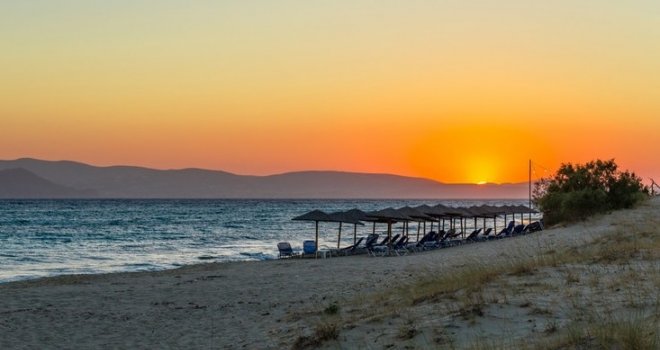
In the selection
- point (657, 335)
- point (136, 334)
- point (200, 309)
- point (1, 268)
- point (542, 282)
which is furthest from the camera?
point (1, 268)

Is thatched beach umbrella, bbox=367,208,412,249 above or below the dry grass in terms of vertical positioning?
above

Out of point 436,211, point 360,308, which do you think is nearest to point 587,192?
point 436,211

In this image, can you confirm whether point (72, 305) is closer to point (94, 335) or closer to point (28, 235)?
point (94, 335)

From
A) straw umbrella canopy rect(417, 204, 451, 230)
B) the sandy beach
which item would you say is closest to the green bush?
straw umbrella canopy rect(417, 204, 451, 230)

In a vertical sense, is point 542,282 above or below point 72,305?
above

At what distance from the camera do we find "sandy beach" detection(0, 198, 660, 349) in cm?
716

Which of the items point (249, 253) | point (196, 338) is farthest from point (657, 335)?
point (249, 253)

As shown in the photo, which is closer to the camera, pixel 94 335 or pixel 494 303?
pixel 494 303

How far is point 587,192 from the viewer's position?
3300 cm

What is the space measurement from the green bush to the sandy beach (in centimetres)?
1705

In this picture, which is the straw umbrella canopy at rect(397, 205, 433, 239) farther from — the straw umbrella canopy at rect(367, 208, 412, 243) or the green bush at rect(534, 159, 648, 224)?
the green bush at rect(534, 159, 648, 224)

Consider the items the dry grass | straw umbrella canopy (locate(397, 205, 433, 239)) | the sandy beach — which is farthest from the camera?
straw umbrella canopy (locate(397, 205, 433, 239))

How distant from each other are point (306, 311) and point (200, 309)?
Answer: 2.39 m

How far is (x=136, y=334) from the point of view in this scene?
10.4 meters
